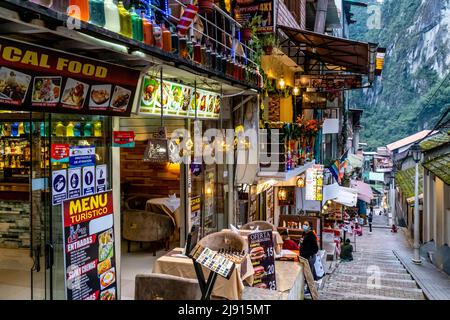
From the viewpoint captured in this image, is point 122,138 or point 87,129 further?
point 122,138

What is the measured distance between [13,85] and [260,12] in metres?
11.5

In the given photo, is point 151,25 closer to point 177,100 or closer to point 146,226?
point 177,100

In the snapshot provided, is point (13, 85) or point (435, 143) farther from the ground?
point (13, 85)

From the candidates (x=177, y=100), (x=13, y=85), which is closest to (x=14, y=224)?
(x=177, y=100)

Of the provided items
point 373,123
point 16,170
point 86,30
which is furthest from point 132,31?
point 373,123

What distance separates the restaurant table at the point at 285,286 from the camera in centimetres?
794

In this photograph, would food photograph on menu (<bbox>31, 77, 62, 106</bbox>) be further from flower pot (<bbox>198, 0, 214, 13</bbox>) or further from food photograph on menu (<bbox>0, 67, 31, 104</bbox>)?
flower pot (<bbox>198, 0, 214, 13</bbox>)

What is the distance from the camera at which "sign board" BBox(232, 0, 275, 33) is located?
15.3m

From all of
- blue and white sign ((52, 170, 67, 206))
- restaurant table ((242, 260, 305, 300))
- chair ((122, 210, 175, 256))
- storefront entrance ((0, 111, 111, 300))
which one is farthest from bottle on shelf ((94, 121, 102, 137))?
chair ((122, 210, 175, 256))

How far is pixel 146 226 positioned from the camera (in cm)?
1231

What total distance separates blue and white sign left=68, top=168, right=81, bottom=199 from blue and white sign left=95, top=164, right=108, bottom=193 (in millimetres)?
498

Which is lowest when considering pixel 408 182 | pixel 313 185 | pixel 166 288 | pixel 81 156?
pixel 408 182
